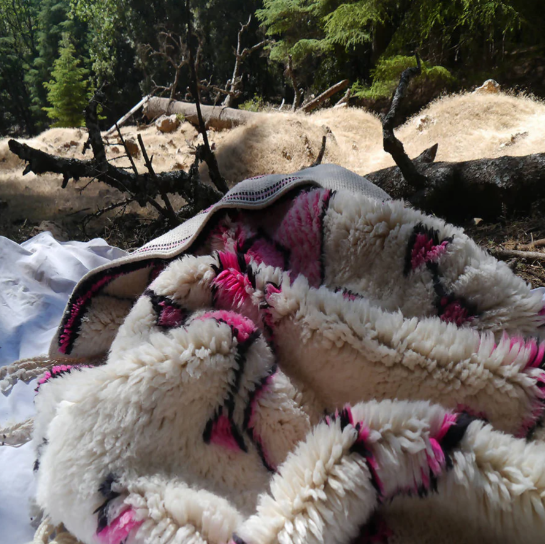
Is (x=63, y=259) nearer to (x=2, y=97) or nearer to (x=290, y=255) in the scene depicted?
(x=290, y=255)

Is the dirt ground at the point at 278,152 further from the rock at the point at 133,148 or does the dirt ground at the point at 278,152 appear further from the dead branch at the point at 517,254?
the dead branch at the point at 517,254

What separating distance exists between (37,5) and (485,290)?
20.1 meters

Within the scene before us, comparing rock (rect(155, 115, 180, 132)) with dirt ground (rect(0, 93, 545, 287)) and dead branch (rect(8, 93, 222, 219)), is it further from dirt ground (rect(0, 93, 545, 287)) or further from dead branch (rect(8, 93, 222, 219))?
dead branch (rect(8, 93, 222, 219))

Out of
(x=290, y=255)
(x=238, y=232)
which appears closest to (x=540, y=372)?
(x=290, y=255)

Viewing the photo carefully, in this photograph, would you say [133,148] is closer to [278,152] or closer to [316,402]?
[278,152]

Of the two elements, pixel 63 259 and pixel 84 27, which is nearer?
pixel 63 259

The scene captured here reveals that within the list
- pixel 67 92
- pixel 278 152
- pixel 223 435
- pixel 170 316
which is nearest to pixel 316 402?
pixel 223 435

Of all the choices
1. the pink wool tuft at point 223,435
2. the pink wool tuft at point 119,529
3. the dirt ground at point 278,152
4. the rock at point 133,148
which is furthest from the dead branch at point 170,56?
the pink wool tuft at point 119,529

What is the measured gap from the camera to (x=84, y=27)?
14.8 m

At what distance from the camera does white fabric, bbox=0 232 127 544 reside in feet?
2.28

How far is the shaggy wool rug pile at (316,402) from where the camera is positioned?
0.40m

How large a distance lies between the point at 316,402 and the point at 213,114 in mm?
4802

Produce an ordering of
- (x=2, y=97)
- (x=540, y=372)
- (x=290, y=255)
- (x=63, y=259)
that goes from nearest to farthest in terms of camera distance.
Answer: (x=540, y=372)
(x=290, y=255)
(x=63, y=259)
(x=2, y=97)

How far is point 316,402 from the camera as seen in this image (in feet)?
1.94
